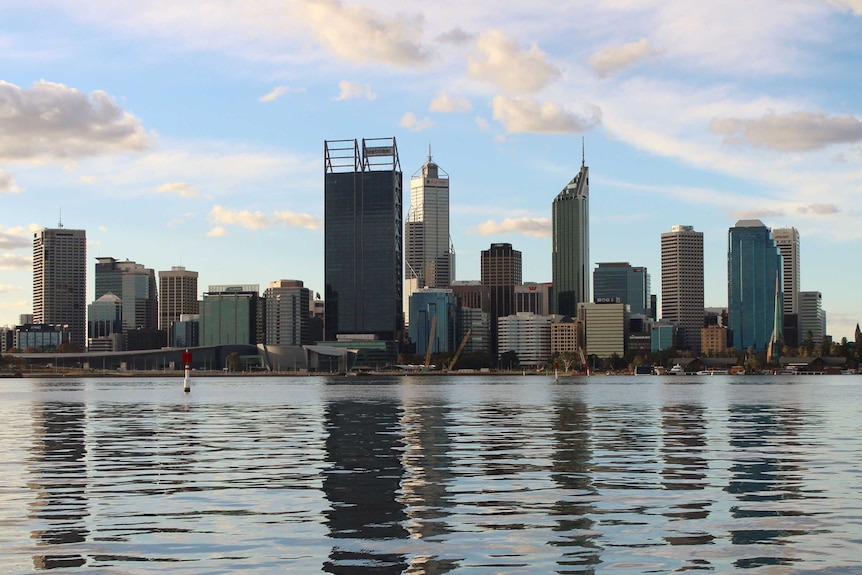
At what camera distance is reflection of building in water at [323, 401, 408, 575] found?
23516 millimetres

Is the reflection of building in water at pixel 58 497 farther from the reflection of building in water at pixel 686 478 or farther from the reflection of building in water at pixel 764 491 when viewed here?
the reflection of building in water at pixel 764 491

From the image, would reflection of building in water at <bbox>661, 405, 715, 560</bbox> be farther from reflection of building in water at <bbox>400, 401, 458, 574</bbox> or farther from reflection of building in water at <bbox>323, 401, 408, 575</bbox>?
reflection of building in water at <bbox>323, 401, 408, 575</bbox>

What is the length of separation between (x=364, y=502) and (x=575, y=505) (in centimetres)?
591

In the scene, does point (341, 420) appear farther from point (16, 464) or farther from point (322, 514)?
point (322, 514)

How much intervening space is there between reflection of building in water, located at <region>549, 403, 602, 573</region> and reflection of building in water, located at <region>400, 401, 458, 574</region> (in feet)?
8.72

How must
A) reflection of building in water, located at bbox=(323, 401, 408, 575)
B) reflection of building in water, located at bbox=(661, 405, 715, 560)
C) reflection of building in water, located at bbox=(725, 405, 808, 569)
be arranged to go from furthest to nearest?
1. reflection of building in water, located at bbox=(661, 405, 715, 560)
2. reflection of building in water, located at bbox=(725, 405, 808, 569)
3. reflection of building in water, located at bbox=(323, 401, 408, 575)

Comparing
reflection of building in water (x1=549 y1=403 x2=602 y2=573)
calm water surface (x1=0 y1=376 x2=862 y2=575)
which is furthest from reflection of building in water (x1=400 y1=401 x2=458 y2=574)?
reflection of building in water (x1=549 y1=403 x2=602 y2=573)

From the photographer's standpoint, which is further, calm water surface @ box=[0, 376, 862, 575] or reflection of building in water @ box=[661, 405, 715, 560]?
reflection of building in water @ box=[661, 405, 715, 560]

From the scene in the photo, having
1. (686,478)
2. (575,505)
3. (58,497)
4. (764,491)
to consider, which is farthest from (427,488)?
(58,497)

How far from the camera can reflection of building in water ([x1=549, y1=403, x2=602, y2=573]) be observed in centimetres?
2369

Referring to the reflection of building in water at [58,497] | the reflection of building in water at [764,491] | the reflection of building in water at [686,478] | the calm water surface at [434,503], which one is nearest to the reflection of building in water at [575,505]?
the calm water surface at [434,503]

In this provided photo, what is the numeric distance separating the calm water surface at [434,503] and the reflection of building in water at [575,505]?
0.08 m

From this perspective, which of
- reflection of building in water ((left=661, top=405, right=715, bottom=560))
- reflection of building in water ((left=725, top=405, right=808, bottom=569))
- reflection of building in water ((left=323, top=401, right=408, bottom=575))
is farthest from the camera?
reflection of building in water ((left=661, top=405, right=715, bottom=560))

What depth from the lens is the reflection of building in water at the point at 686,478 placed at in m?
26.1
